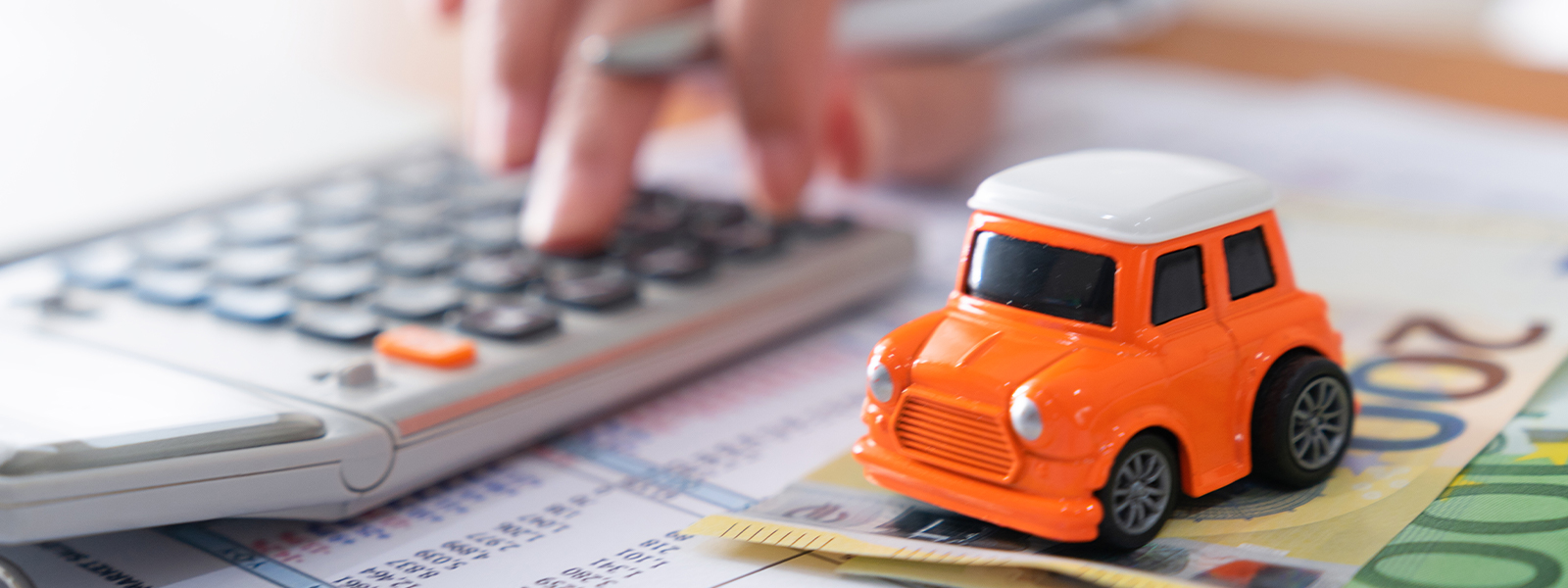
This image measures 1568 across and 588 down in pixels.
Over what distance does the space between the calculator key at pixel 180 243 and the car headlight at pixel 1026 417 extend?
0.36 metres

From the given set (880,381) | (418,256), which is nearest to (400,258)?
(418,256)

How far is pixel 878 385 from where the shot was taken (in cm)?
33

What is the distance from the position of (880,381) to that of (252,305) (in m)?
0.24

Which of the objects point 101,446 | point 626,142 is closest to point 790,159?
point 626,142

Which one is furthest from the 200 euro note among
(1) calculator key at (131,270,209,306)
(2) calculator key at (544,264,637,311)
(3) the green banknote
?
(1) calculator key at (131,270,209,306)

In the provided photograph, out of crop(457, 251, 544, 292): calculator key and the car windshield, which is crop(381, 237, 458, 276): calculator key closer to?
crop(457, 251, 544, 292): calculator key

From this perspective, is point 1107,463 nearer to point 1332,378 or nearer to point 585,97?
point 1332,378

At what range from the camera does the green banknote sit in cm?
29

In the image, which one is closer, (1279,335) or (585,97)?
(1279,335)

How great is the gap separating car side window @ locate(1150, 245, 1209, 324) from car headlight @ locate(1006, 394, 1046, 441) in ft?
0.15

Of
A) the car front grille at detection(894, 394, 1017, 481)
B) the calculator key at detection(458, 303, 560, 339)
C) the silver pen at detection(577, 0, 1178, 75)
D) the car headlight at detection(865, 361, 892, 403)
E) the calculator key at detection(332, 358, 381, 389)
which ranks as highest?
the silver pen at detection(577, 0, 1178, 75)

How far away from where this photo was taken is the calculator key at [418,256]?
0.48 m

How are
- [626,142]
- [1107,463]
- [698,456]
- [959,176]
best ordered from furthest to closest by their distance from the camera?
1. [959,176]
2. [626,142]
3. [698,456]
4. [1107,463]

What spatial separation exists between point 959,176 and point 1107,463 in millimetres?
435
